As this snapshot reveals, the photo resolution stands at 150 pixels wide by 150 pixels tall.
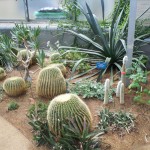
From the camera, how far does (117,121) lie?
314cm

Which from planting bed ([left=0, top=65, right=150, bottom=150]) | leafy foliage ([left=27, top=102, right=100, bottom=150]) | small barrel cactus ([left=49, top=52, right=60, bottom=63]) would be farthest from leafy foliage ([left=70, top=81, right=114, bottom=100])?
small barrel cactus ([left=49, top=52, right=60, bottom=63])

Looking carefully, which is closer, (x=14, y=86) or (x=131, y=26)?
(x=131, y=26)

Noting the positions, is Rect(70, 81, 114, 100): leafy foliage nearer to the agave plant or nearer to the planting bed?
the planting bed

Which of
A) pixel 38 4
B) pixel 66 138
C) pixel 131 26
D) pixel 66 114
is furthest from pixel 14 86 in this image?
pixel 38 4

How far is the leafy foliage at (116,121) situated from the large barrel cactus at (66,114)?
0.81 feet

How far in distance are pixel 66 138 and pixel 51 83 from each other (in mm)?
1266

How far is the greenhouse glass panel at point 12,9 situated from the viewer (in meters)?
6.43

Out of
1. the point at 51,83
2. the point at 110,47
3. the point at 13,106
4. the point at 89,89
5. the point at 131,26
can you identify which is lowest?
the point at 13,106

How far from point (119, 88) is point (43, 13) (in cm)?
355

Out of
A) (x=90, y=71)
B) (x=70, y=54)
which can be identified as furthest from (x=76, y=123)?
(x=70, y=54)

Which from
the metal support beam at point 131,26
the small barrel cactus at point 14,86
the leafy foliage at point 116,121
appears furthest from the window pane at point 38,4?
the leafy foliage at point 116,121

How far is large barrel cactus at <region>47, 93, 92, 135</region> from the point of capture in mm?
2855

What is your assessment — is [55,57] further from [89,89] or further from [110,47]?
[89,89]

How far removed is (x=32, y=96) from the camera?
407 centimetres
